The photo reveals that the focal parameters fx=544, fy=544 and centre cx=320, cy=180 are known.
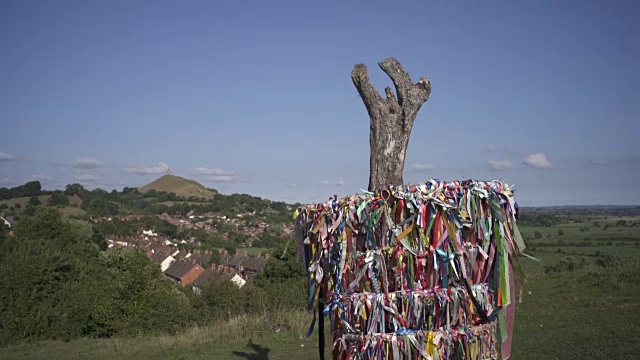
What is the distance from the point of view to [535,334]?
1078cm

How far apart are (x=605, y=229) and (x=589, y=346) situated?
61257mm

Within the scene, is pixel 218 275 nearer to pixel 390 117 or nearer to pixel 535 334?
pixel 535 334

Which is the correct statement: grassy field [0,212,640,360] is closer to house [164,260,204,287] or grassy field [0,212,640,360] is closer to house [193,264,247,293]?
house [193,264,247,293]

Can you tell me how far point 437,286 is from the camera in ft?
13.0

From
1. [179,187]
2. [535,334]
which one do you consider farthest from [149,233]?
[535,334]

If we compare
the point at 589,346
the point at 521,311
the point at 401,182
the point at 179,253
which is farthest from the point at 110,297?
the point at 179,253

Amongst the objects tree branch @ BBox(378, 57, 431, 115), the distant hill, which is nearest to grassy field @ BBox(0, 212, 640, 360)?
tree branch @ BBox(378, 57, 431, 115)

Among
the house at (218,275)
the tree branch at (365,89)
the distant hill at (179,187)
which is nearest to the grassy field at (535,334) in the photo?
the tree branch at (365,89)

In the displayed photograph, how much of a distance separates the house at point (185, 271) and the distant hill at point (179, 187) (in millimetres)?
84033

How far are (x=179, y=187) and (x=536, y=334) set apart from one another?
166 meters

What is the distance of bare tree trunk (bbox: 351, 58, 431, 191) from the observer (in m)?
4.99

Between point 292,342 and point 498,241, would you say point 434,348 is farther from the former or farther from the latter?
point 292,342

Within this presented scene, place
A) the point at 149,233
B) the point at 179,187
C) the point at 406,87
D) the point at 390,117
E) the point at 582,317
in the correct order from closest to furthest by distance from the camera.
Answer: the point at 390,117 < the point at 406,87 < the point at 582,317 < the point at 149,233 < the point at 179,187

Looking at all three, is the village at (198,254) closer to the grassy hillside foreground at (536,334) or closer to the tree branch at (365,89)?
the grassy hillside foreground at (536,334)
